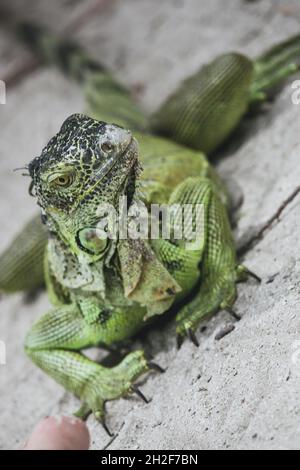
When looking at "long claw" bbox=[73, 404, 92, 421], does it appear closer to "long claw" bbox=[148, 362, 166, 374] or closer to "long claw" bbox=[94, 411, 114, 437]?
"long claw" bbox=[94, 411, 114, 437]

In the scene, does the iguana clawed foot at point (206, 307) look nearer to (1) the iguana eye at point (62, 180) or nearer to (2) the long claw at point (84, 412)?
(2) the long claw at point (84, 412)

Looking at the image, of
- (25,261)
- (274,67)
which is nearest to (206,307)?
(25,261)

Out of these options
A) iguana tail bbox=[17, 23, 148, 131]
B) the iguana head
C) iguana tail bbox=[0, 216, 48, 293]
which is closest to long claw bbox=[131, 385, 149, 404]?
the iguana head

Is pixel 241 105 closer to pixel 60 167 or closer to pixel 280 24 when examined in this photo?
pixel 280 24

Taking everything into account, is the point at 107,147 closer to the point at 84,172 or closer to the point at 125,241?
the point at 84,172

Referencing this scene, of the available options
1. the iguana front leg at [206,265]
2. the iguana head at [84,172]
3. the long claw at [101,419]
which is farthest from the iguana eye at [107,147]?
the long claw at [101,419]
